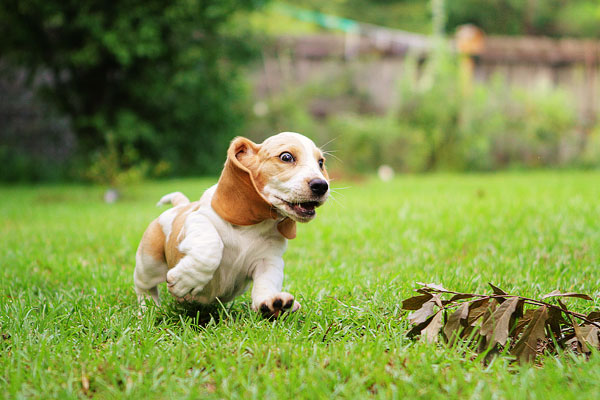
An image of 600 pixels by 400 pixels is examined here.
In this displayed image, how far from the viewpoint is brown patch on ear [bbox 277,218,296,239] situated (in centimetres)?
237

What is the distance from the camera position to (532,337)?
1968 millimetres

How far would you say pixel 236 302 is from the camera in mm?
2818

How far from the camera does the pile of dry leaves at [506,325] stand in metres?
1.97

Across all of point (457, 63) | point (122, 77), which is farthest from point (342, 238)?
point (457, 63)

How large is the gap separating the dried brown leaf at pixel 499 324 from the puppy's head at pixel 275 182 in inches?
29.4

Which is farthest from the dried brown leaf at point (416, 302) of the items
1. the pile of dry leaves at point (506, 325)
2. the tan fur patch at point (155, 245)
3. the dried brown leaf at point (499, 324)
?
the tan fur patch at point (155, 245)

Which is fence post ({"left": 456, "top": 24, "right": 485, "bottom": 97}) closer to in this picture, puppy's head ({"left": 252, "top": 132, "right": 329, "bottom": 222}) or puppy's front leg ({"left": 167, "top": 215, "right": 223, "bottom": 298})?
puppy's head ({"left": 252, "top": 132, "right": 329, "bottom": 222})

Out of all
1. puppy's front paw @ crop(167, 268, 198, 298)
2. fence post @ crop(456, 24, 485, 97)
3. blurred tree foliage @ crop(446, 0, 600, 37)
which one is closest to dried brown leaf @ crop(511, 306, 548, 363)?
puppy's front paw @ crop(167, 268, 198, 298)

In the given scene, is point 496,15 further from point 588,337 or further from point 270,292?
point 270,292

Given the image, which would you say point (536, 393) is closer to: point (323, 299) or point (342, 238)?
point (323, 299)

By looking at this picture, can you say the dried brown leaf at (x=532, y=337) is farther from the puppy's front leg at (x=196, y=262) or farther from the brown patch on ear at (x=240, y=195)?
the puppy's front leg at (x=196, y=262)

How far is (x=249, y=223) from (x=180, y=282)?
36 centimetres

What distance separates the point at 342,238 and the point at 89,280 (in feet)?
6.79

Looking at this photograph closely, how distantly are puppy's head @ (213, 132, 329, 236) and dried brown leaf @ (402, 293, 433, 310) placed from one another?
50 cm
